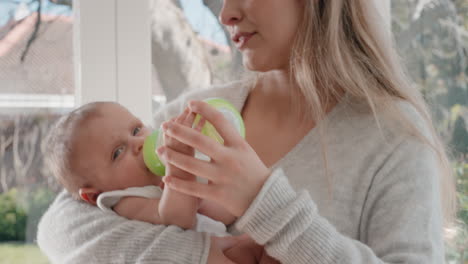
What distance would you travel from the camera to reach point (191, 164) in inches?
34.0

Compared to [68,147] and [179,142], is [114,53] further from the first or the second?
[179,142]

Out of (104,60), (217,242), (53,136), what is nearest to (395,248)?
(217,242)

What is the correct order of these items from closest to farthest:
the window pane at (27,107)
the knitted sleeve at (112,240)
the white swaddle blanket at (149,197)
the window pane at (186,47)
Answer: the knitted sleeve at (112,240) < the white swaddle blanket at (149,197) < the window pane at (27,107) < the window pane at (186,47)

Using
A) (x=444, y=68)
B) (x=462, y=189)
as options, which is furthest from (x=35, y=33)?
(x=462, y=189)

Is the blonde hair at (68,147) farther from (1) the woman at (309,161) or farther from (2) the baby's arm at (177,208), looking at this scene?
(2) the baby's arm at (177,208)

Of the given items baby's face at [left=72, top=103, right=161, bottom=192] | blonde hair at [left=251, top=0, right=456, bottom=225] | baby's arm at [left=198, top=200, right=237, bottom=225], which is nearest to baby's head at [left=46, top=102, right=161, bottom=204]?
baby's face at [left=72, top=103, right=161, bottom=192]

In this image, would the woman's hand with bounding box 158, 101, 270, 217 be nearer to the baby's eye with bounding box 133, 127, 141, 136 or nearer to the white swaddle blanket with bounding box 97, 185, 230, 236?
the white swaddle blanket with bounding box 97, 185, 230, 236

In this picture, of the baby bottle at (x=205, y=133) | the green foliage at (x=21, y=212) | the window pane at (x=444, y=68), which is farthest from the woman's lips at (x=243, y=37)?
the window pane at (x=444, y=68)

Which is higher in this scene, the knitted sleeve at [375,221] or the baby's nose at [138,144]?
the baby's nose at [138,144]

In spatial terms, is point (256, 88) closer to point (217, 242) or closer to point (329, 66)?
point (329, 66)

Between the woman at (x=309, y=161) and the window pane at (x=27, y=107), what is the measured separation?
0.52 metres

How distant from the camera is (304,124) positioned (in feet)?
4.34

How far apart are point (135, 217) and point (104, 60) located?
2.85 feet

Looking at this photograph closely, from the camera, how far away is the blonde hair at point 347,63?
1.25 metres
